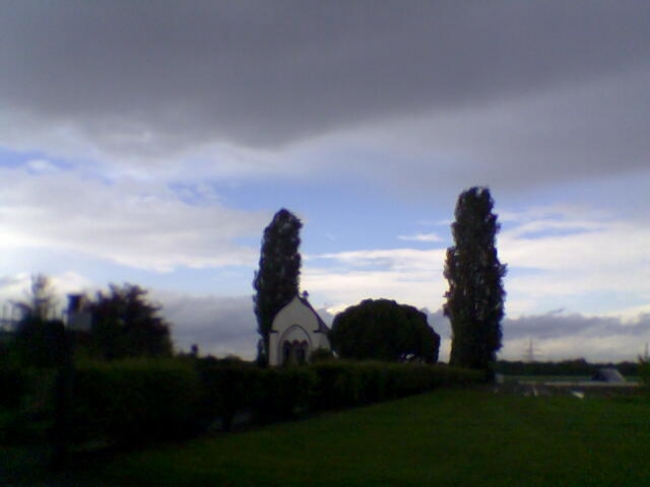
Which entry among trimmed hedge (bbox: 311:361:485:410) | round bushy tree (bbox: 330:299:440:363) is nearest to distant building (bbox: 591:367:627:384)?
trimmed hedge (bbox: 311:361:485:410)

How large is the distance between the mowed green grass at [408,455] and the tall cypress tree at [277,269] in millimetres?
32845

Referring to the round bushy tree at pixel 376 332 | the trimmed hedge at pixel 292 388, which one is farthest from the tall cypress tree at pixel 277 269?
the trimmed hedge at pixel 292 388

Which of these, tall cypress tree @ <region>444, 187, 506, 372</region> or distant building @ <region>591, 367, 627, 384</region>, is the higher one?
tall cypress tree @ <region>444, 187, 506, 372</region>

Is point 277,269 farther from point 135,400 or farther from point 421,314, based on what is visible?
point 135,400

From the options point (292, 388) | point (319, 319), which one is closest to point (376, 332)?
point (319, 319)

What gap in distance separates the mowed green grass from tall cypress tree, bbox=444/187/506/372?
3669 centimetres

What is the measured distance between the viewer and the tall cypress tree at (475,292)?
63531 mm

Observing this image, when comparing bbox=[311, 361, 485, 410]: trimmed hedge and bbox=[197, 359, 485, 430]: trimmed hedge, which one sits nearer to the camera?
A: bbox=[197, 359, 485, 430]: trimmed hedge

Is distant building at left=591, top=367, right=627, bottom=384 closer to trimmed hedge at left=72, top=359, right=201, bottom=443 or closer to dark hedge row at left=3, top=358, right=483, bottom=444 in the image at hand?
dark hedge row at left=3, top=358, right=483, bottom=444

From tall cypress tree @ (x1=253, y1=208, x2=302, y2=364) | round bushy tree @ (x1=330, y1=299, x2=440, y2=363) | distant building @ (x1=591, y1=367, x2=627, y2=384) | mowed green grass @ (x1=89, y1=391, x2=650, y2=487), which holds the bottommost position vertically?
mowed green grass @ (x1=89, y1=391, x2=650, y2=487)

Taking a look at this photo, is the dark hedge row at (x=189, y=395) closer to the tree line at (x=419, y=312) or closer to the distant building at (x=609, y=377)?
the tree line at (x=419, y=312)

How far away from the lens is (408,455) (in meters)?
16.6

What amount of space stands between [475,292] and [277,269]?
15.0 meters

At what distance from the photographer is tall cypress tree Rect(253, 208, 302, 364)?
196ft
